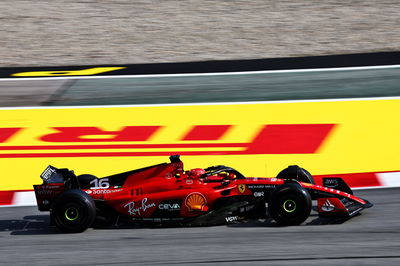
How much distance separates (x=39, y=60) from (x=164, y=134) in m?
6.62

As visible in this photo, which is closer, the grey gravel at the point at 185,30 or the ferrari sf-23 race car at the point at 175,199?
the ferrari sf-23 race car at the point at 175,199

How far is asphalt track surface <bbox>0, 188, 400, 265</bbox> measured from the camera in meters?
6.92

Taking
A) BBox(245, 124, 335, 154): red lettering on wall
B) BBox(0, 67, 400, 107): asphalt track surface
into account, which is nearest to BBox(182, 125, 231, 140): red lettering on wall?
BBox(245, 124, 335, 154): red lettering on wall

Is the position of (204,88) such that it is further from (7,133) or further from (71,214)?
(71,214)

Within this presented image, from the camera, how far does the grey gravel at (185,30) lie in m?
17.0

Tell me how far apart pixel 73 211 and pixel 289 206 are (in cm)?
236

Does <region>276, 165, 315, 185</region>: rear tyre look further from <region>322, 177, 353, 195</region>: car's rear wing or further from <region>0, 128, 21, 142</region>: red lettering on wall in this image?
<region>0, 128, 21, 142</region>: red lettering on wall

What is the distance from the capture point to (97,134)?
38.1 feet

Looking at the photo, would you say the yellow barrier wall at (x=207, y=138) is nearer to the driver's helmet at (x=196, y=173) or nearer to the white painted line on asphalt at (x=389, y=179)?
the white painted line on asphalt at (x=389, y=179)

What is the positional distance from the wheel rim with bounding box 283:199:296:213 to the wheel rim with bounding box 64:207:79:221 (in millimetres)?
2272

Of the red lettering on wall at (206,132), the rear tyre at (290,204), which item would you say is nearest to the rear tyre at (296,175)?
the rear tyre at (290,204)

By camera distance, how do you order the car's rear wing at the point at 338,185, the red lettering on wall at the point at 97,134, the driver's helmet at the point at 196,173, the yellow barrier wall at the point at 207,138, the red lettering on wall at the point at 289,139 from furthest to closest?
the red lettering on wall at the point at 97,134
the red lettering on wall at the point at 289,139
the yellow barrier wall at the point at 207,138
the car's rear wing at the point at 338,185
the driver's helmet at the point at 196,173

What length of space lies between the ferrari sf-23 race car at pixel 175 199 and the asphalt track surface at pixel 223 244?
13cm

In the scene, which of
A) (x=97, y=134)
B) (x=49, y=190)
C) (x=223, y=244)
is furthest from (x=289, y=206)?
(x=97, y=134)
